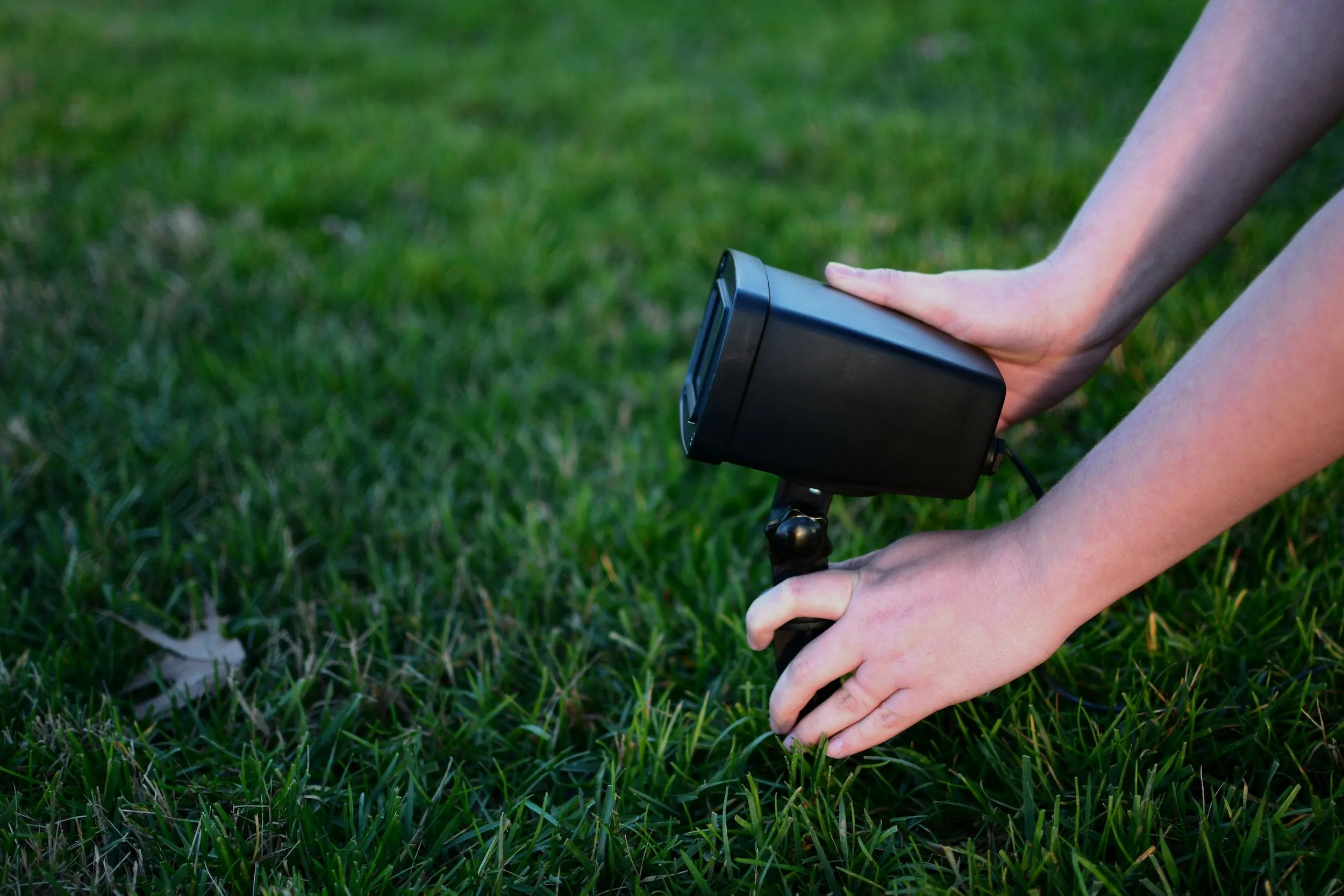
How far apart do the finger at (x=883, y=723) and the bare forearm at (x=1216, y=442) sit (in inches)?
8.0

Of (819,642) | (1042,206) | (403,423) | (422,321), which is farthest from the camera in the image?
(1042,206)

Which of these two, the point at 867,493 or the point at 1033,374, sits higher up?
the point at 1033,374

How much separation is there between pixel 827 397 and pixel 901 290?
0.25 m

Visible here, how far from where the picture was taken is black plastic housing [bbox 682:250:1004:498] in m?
1.08

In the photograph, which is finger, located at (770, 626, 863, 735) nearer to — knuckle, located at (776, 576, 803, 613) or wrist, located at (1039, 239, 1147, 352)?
knuckle, located at (776, 576, 803, 613)

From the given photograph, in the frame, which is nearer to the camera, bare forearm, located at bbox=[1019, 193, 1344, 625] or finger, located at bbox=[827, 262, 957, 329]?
bare forearm, located at bbox=[1019, 193, 1344, 625]

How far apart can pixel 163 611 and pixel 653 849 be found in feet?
3.08

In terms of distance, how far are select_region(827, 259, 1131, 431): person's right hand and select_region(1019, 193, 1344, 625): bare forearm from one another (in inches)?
11.3

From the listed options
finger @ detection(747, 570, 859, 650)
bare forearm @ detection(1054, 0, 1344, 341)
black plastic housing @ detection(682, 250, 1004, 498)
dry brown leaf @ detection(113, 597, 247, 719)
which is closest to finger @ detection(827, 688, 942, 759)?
finger @ detection(747, 570, 859, 650)

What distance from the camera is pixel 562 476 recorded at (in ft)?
6.37

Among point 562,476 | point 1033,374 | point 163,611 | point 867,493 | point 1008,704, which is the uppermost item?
point 1033,374

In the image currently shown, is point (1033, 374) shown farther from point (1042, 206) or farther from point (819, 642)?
point (1042, 206)

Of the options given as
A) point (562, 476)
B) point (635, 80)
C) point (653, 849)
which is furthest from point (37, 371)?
point (635, 80)

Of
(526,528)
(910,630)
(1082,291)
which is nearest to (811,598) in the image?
(910,630)
